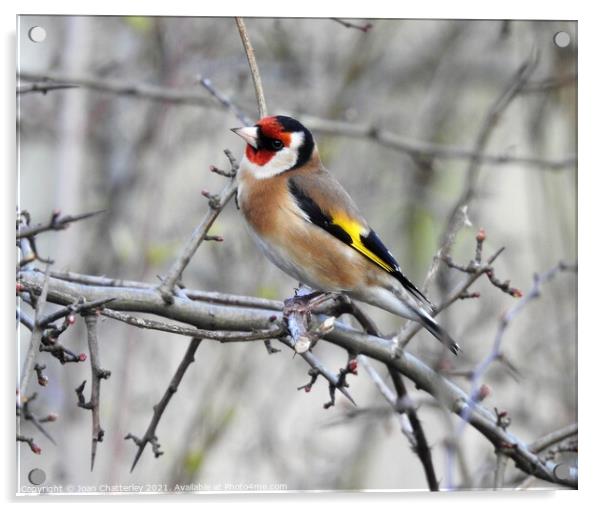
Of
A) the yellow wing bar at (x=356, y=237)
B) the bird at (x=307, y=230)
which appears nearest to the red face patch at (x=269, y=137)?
the bird at (x=307, y=230)

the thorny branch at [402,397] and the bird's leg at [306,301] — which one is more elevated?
the bird's leg at [306,301]

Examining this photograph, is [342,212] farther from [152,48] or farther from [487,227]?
[152,48]

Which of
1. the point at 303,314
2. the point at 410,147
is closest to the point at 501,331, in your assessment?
the point at 303,314

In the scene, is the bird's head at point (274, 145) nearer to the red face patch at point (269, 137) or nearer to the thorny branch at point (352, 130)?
the red face patch at point (269, 137)

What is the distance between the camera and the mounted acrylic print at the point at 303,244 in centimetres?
224

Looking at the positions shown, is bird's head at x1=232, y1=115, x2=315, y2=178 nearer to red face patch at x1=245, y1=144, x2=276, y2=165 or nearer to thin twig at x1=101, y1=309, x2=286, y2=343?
red face patch at x1=245, y1=144, x2=276, y2=165

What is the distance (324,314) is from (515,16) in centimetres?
107

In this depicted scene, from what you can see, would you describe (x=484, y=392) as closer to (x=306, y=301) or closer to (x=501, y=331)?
(x=501, y=331)

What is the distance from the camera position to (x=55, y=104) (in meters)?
2.89

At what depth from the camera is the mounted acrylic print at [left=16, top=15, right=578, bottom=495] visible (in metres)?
2.24

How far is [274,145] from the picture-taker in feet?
7.91

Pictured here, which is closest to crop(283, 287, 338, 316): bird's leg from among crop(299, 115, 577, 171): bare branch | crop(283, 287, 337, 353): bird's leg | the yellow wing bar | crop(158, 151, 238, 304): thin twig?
crop(283, 287, 337, 353): bird's leg
